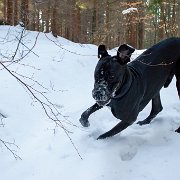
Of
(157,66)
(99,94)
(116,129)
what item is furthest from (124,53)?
(116,129)

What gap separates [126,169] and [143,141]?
0.70m

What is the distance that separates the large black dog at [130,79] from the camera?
4.08 metres

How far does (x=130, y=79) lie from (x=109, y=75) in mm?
403

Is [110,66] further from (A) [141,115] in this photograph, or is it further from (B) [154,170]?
(A) [141,115]

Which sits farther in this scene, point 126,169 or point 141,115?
point 141,115

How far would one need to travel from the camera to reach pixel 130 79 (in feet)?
14.4

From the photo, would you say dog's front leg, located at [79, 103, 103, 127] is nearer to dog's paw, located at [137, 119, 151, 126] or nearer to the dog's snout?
dog's paw, located at [137, 119, 151, 126]

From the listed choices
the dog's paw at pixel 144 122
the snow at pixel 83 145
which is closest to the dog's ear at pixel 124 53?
the snow at pixel 83 145

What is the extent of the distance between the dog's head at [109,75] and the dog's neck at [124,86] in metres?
0.07

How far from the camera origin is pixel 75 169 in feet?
14.3

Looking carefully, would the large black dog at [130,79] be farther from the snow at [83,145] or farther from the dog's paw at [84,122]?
the snow at [83,145]

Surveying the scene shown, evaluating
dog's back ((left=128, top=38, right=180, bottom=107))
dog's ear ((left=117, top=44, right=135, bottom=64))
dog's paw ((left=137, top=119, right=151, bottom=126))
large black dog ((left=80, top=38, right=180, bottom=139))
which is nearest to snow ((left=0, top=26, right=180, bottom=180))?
dog's paw ((left=137, top=119, right=151, bottom=126))

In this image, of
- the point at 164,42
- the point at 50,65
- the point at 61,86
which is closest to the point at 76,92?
the point at 61,86

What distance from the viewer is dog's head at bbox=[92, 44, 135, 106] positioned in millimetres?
4008
